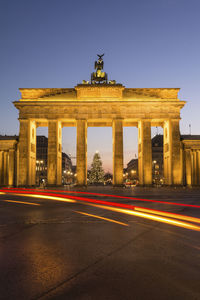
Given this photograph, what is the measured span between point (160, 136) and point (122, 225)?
93.1 metres

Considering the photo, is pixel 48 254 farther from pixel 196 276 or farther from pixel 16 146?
pixel 16 146

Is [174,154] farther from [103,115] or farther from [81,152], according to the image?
[81,152]

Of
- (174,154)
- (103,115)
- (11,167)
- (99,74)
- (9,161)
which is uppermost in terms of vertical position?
(99,74)

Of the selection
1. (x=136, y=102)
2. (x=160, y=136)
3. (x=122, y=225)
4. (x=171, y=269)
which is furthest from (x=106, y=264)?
(x=160, y=136)

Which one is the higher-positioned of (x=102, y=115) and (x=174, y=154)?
(x=102, y=115)

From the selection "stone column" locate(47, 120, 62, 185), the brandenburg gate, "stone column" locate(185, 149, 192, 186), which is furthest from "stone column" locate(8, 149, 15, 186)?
"stone column" locate(185, 149, 192, 186)

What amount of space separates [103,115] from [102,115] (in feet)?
0.61

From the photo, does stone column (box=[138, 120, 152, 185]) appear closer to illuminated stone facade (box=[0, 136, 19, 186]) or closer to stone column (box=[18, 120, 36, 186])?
stone column (box=[18, 120, 36, 186])

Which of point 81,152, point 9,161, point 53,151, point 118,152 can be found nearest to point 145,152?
point 118,152

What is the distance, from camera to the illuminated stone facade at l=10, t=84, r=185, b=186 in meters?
45.7

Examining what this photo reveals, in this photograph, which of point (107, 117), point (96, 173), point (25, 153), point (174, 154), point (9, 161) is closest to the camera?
point (174, 154)

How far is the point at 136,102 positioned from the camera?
4597 centimetres

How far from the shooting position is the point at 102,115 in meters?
46.1

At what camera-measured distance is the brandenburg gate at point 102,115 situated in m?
45.6
